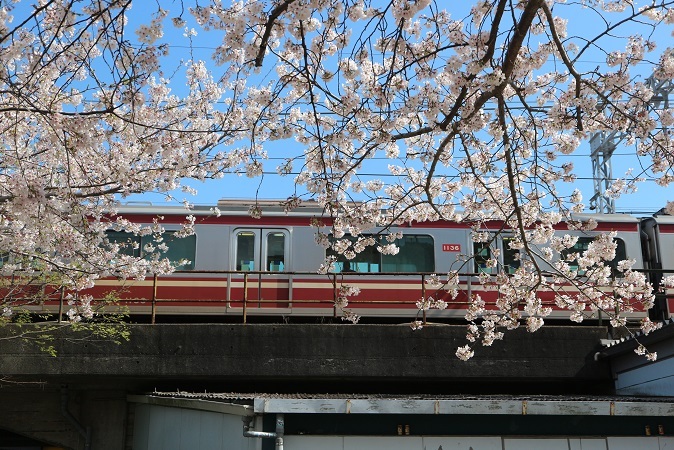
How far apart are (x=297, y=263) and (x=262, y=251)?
0.72 m

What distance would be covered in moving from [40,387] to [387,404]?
356 inches

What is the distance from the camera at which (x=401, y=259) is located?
14.7 meters

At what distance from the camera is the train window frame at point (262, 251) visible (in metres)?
14.6

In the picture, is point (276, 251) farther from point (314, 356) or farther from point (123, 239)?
point (314, 356)

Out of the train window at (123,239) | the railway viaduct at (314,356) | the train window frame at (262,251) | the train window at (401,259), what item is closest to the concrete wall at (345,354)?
the railway viaduct at (314,356)

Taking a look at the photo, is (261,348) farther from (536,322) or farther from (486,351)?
(536,322)

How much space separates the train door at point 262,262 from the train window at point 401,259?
0.95 meters

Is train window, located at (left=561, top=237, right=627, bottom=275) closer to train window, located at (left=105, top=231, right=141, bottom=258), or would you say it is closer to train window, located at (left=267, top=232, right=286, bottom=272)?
train window, located at (left=267, top=232, right=286, bottom=272)

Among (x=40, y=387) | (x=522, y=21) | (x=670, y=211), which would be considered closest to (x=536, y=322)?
(x=670, y=211)

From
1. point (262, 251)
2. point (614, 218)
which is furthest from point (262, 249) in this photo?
point (614, 218)

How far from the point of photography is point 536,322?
934 cm

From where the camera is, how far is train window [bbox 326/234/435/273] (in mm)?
14555

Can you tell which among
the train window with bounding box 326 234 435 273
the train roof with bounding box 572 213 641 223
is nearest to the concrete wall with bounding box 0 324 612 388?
the train window with bounding box 326 234 435 273

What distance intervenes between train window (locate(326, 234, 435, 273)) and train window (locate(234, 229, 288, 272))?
909mm
